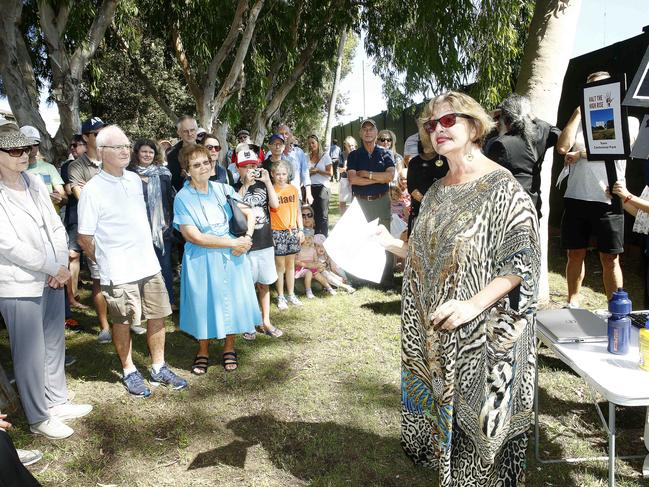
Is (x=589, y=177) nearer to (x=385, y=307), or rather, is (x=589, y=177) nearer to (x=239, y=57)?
(x=385, y=307)

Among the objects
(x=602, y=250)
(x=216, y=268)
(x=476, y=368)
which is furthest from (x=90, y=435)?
(x=602, y=250)

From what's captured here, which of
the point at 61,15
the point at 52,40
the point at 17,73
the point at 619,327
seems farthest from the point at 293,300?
the point at 61,15

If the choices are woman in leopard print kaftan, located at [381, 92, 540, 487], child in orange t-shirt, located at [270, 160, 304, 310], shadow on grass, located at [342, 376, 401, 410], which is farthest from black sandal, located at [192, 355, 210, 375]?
woman in leopard print kaftan, located at [381, 92, 540, 487]

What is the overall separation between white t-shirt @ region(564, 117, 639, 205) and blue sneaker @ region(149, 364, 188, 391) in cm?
410

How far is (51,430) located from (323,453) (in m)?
1.89

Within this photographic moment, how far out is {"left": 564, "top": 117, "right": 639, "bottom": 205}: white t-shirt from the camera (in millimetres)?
4746

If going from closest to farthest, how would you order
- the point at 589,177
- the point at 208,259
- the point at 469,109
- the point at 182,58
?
the point at 469,109
the point at 208,259
the point at 589,177
the point at 182,58

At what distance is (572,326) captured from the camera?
2.68 metres

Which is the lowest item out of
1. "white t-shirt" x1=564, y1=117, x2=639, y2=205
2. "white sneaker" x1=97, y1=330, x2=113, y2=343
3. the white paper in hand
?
"white sneaker" x1=97, y1=330, x2=113, y2=343

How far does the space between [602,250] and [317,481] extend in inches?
140

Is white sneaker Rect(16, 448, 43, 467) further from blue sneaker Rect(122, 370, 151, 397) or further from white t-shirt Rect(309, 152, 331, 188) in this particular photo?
white t-shirt Rect(309, 152, 331, 188)

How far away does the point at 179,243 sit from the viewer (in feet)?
20.7

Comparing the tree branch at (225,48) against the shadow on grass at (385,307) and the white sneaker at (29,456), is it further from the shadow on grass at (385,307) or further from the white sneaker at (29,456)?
the white sneaker at (29,456)

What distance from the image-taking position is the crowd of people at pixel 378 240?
2.18 m
